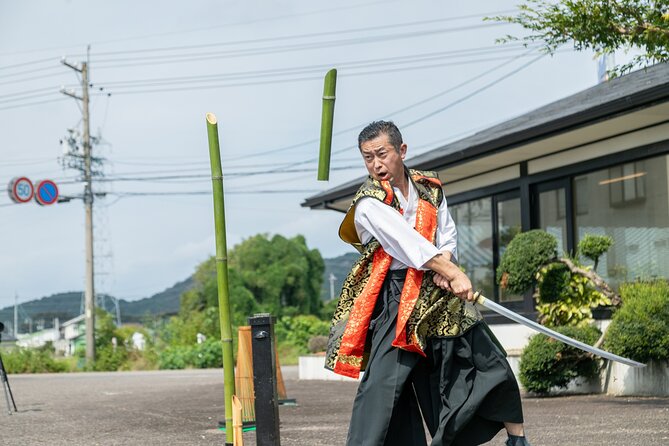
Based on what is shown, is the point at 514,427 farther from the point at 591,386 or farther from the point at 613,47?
the point at 591,386

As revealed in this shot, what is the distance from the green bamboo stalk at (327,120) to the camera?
4516 millimetres

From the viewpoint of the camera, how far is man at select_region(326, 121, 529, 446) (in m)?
4.33

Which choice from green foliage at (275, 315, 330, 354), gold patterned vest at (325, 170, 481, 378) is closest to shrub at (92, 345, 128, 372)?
green foliage at (275, 315, 330, 354)

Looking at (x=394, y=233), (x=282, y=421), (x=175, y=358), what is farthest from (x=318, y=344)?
(x=394, y=233)

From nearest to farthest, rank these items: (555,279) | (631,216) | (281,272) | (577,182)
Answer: (555,279)
(631,216)
(577,182)
(281,272)

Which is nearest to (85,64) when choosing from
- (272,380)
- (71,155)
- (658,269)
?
(71,155)

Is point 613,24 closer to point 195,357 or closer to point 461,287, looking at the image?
point 461,287

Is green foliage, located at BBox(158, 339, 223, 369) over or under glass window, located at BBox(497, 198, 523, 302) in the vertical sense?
under

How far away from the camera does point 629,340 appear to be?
400 inches

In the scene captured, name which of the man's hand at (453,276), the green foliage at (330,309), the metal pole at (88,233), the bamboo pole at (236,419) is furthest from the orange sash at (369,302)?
the metal pole at (88,233)

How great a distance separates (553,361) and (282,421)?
10.6 feet

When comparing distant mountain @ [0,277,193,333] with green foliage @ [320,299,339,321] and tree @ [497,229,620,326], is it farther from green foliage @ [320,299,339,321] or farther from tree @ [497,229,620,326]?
tree @ [497,229,620,326]

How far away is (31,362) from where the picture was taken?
32.7 meters

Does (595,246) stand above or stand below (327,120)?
below
